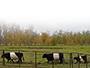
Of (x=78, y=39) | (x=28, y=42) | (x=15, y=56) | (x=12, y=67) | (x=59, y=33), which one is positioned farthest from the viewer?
(x=59, y=33)

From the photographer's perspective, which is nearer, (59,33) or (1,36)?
(1,36)

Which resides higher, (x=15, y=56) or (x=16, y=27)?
(x=16, y=27)

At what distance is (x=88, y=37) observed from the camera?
64.9m

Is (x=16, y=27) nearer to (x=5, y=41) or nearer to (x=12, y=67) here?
(x=5, y=41)

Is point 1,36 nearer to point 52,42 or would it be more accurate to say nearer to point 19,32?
point 19,32

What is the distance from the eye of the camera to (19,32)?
61.3 metres

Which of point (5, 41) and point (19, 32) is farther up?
point (19, 32)

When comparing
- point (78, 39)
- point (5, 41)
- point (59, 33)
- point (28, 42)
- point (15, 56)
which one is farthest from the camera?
point (59, 33)

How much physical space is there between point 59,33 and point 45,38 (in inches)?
498

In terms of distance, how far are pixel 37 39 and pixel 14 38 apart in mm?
9873

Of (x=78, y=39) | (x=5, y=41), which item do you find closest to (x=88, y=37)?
(x=78, y=39)

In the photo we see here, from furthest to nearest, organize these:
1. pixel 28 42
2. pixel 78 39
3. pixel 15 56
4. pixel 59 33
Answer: pixel 59 33 < pixel 78 39 < pixel 28 42 < pixel 15 56

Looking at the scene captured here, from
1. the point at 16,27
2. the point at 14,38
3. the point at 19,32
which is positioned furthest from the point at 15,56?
the point at 16,27

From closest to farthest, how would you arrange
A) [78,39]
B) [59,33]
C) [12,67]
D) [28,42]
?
[12,67]
[28,42]
[78,39]
[59,33]
